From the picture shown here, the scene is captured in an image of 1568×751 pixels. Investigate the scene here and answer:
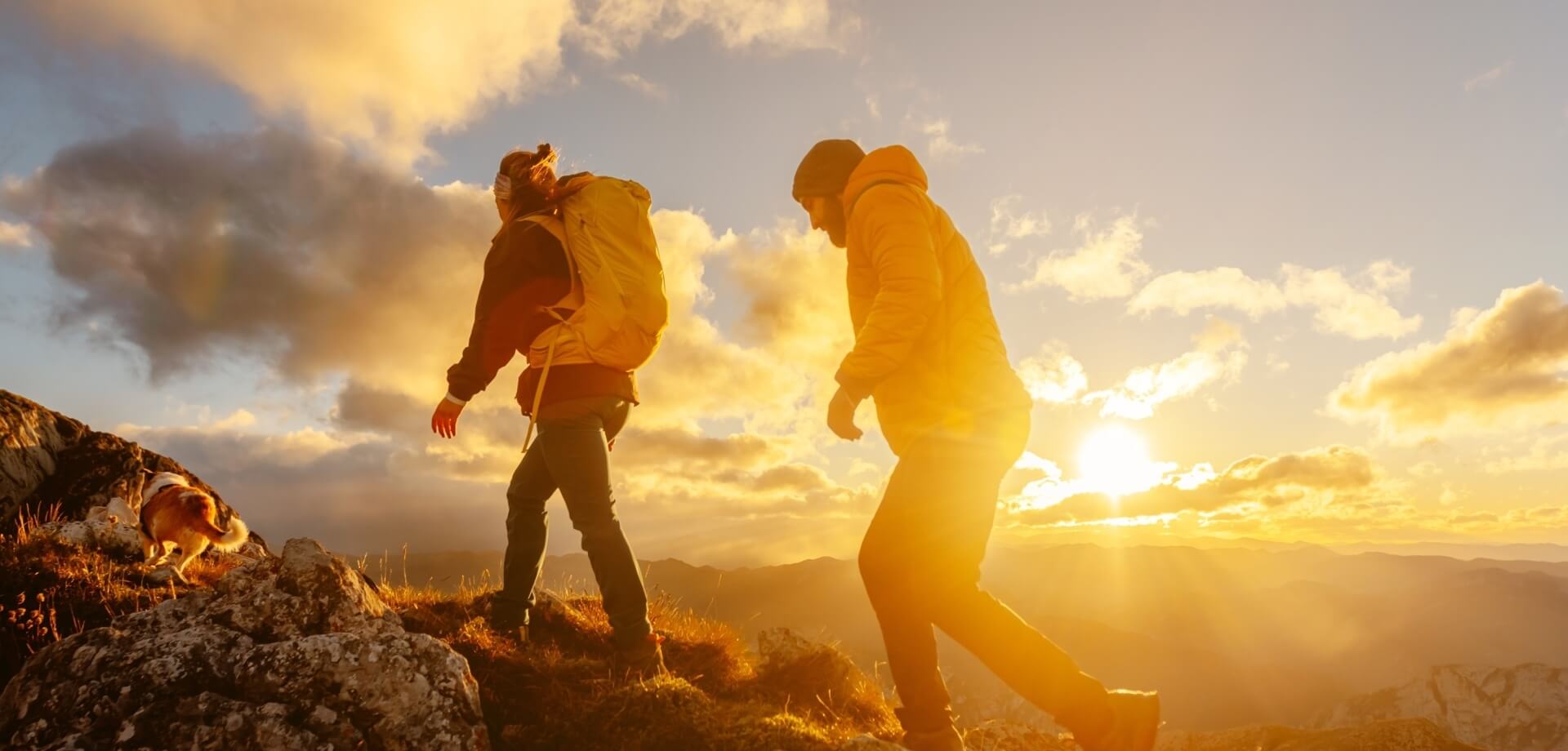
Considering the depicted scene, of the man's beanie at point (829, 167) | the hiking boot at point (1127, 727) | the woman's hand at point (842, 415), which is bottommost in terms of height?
the hiking boot at point (1127, 727)

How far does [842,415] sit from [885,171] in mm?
1228

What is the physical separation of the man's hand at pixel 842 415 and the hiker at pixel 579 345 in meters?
1.39

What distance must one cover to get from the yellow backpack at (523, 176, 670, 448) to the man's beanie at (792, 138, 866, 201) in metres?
1.08

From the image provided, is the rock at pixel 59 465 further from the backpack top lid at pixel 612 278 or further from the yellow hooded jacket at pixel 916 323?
the yellow hooded jacket at pixel 916 323

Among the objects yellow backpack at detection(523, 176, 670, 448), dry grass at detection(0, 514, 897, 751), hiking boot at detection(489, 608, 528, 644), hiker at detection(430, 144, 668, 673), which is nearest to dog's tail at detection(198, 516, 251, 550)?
dry grass at detection(0, 514, 897, 751)

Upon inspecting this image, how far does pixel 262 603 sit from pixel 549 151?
9.86 ft

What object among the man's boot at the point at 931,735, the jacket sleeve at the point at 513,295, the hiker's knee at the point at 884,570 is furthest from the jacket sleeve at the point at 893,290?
the jacket sleeve at the point at 513,295

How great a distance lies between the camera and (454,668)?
320cm

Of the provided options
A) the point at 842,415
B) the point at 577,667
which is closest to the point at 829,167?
the point at 842,415

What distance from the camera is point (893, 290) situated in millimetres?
3316

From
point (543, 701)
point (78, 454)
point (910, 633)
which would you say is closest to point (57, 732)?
point (543, 701)

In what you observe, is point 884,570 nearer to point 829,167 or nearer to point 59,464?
point 829,167

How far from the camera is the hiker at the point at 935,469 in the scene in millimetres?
3240

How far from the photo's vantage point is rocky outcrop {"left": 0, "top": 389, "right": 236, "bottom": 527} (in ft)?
24.0
